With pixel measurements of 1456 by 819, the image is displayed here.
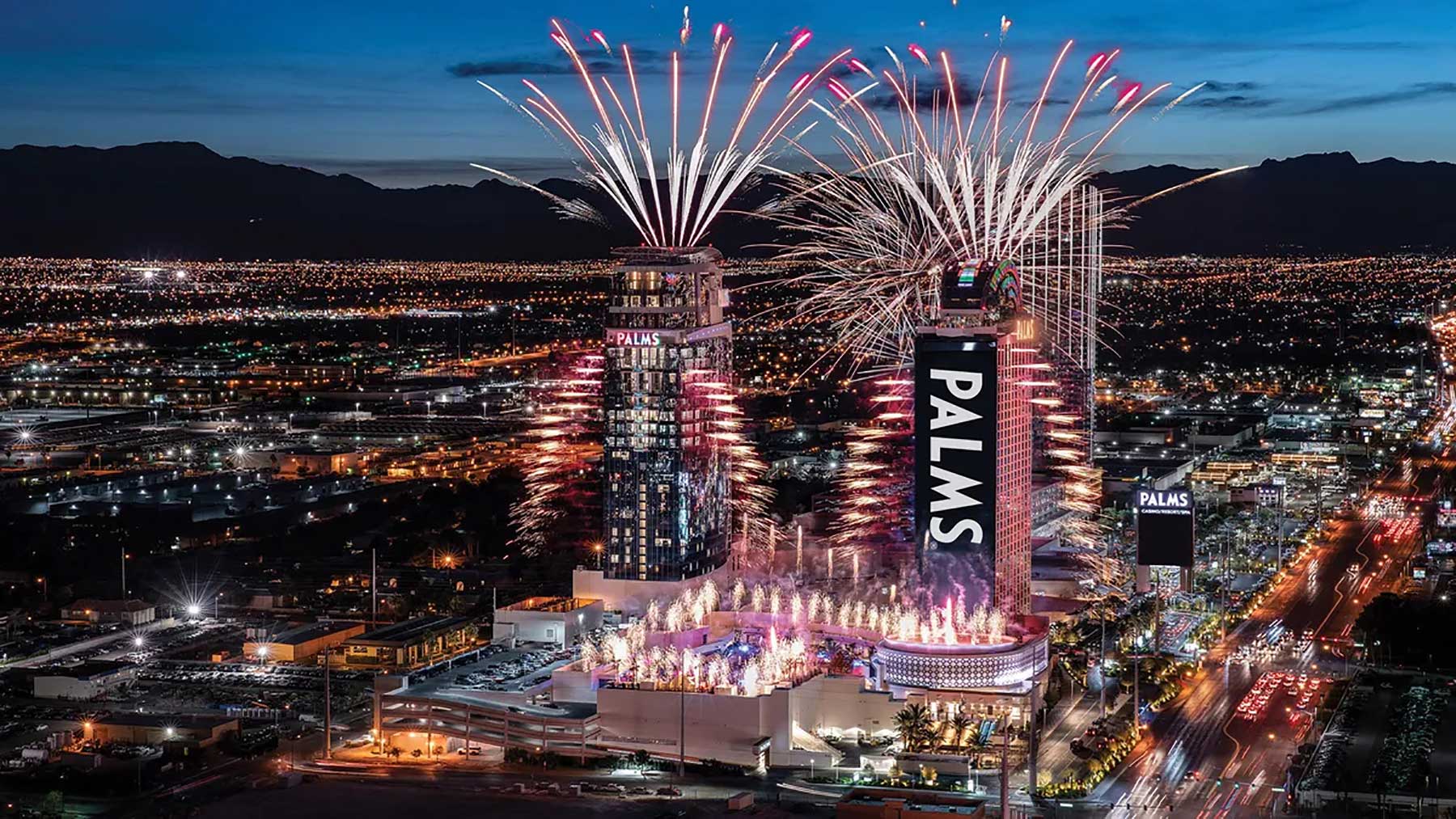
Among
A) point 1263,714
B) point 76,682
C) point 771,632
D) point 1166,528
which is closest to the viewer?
point 1263,714

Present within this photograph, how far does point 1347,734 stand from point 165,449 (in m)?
87.0

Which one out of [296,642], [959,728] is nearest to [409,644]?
[296,642]

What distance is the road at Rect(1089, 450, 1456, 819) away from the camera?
53.6 m

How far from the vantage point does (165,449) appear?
422 feet

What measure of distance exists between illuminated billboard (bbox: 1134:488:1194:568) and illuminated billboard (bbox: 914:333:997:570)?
8.07m

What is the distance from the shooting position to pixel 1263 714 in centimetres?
6309

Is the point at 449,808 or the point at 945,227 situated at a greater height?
the point at 945,227

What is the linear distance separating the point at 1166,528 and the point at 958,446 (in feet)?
31.4

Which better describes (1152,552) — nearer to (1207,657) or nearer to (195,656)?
→ (1207,657)

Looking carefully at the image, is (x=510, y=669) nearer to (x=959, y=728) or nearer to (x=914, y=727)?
(x=914, y=727)

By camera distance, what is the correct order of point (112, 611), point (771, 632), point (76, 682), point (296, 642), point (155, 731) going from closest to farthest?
point (155, 731), point (771, 632), point (76, 682), point (296, 642), point (112, 611)

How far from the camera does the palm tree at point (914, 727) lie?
184ft

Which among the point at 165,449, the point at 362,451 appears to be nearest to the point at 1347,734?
the point at 362,451

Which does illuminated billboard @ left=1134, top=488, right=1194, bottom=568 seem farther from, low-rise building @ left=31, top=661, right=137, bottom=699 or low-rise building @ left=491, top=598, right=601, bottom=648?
low-rise building @ left=31, top=661, right=137, bottom=699
